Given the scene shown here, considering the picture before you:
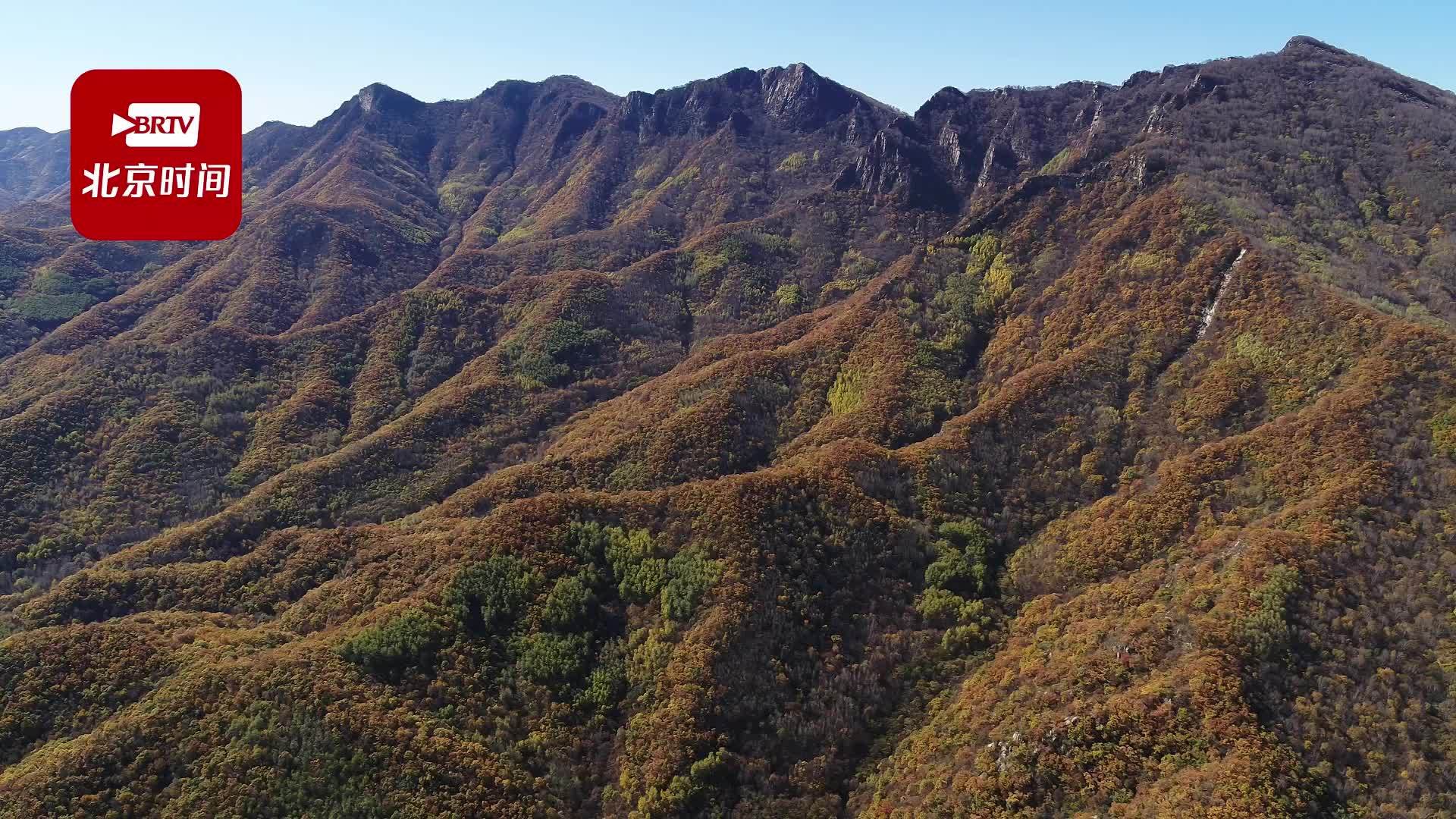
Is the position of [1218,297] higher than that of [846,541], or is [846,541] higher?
[1218,297]

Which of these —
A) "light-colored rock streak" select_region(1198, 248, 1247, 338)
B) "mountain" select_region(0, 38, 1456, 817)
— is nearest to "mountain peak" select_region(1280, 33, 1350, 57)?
"mountain" select_region(0, 38, 1456, 817)

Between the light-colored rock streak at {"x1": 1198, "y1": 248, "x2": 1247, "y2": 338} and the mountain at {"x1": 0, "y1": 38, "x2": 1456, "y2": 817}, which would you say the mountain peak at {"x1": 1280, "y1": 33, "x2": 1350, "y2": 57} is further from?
the light-colored rock streak at {"x1": 1198, "y1": 248, "x2": 1247, "y2": 338}

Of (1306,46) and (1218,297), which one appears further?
(1306,46)

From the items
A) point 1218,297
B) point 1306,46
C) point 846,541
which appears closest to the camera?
point 846,541

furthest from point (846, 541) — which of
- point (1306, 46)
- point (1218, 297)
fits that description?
point (1306, 46)

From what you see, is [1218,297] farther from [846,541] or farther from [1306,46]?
[1306,46]

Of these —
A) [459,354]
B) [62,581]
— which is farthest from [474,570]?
[459,354]

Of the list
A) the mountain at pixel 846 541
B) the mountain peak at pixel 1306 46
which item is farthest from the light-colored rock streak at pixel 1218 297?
the mountain peak at pixel 1306 46

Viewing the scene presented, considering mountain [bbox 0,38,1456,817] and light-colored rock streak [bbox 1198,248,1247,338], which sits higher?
light-colored rock streak [bbox 1198,248,1247,338]

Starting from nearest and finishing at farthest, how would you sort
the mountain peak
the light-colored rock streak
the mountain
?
the mountain < the light-colored rock streak < the mountain peak
